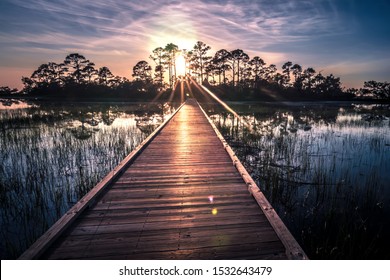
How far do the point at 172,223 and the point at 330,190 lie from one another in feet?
14.2

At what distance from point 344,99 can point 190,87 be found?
1405 inches

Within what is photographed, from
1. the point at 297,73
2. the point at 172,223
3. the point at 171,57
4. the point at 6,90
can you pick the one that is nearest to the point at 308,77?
the point at 297,73

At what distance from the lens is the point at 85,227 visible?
8.43 feet

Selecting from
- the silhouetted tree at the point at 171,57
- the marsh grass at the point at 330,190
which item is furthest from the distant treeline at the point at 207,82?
the marsh grass at the point at 330,190

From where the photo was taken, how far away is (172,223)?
2.66 metres

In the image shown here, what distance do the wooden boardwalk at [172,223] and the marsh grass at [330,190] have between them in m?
1.34

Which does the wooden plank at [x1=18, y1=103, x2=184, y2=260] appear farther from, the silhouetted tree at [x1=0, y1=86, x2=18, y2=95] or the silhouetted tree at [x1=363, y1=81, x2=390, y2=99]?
the silhouetted tree at [x1=0, y1=86, x2=18, y2=95]

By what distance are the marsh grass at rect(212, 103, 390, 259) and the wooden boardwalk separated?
134cm

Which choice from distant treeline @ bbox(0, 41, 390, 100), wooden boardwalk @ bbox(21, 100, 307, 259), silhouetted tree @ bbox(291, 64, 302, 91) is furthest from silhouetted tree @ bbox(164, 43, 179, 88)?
wooden boardwalk @ bbox(21, 100, 307, 259)

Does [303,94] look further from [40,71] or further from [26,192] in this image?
[40,71]

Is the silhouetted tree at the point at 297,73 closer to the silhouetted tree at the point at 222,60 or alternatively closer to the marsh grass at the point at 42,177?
the silhouetted tree at the point at 222,60

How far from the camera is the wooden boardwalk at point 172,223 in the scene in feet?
7.12

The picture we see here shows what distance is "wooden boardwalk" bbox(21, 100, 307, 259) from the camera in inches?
85.4

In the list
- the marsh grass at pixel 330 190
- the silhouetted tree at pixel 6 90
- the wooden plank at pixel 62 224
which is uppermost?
the silhouetted tree at pixel 6 90
